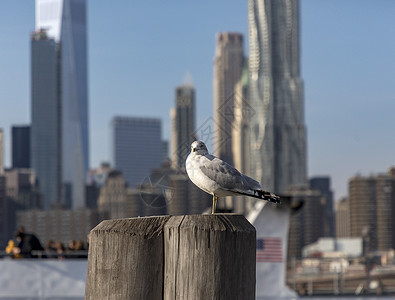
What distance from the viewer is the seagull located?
657 centimetres

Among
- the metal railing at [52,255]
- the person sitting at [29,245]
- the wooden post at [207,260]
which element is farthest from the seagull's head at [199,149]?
the person sitting at [29,245]

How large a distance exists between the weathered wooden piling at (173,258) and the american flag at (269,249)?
2389 centimetres

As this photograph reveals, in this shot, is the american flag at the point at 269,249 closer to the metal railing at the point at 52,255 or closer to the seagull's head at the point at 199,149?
the metal railing at the point at 52,255

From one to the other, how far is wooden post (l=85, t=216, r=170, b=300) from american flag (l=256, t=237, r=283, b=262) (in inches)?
941

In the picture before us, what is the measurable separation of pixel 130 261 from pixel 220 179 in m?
1.17

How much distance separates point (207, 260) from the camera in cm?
541

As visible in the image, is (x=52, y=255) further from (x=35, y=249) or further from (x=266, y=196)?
(x=266, y=196)

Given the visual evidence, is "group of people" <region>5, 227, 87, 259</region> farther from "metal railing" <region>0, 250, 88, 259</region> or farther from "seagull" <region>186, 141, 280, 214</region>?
"seagull" <region>186, 141, 280, 214</region>

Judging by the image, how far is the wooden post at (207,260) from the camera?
541cm

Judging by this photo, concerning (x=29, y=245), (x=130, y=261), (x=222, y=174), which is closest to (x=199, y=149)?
(x=222, y=174)

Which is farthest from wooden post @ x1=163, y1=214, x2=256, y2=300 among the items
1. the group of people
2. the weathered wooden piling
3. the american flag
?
the american flag

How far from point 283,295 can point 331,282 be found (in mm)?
149989

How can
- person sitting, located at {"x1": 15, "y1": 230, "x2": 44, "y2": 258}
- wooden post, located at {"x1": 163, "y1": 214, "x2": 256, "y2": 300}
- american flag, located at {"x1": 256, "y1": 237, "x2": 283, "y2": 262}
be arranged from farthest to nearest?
american flag, located at {"x1": 256, "y1": 237, "x2": 283, "y2": 262} < person sitting, located at {"x1": 15, "y1": 230, "x2": 44, "y2": 258} < wooden post, located at {"x1": 163, "y1": 214, "x2": 256, "y2": 300}

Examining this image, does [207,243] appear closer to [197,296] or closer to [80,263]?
[197,296]
